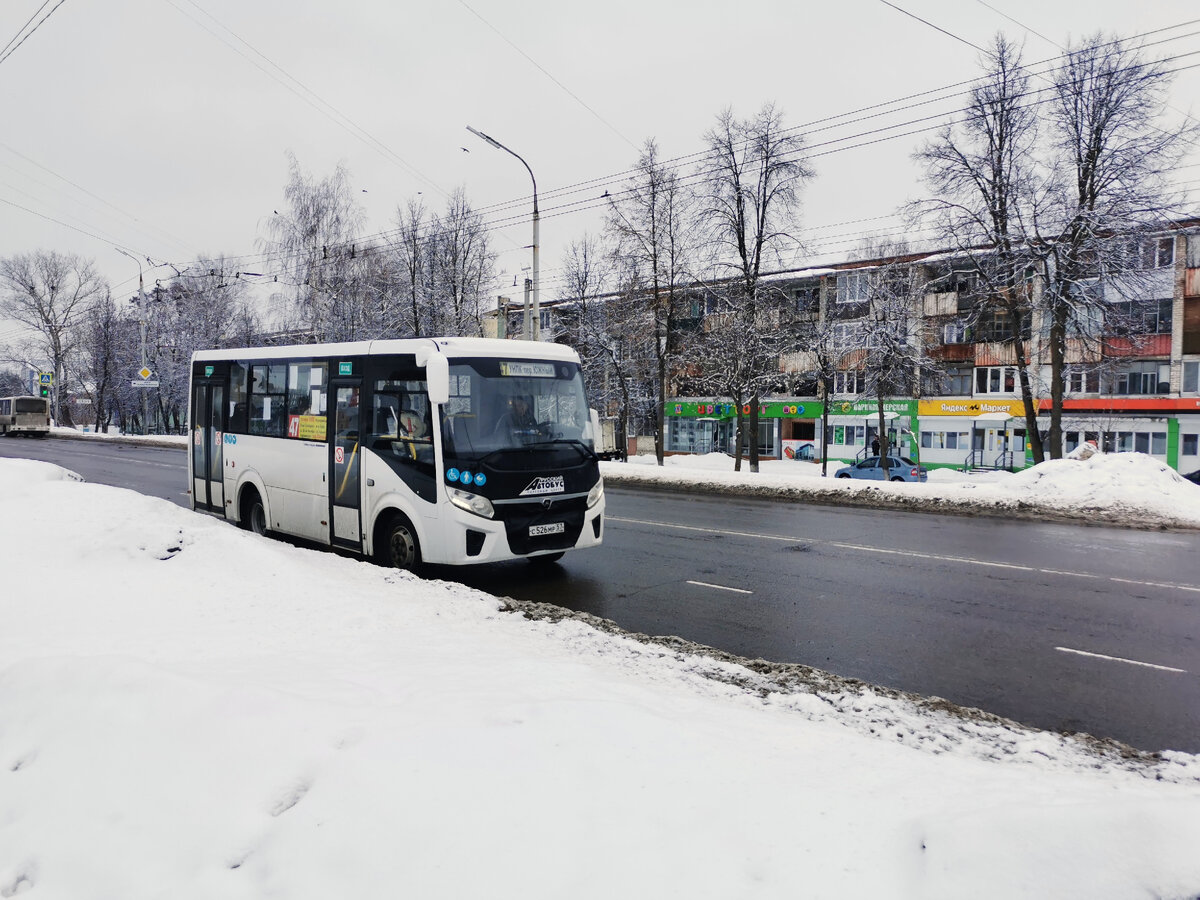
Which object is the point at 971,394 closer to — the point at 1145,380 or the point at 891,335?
the point at 1145,380

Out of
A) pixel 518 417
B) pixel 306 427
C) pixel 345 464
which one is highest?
pixel 518 417

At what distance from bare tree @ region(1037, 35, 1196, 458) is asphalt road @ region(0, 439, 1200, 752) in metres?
11.4

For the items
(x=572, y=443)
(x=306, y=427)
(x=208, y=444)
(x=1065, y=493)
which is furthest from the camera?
(x=1065, y=493)

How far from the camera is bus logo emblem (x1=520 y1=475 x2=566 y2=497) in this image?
27.2 ft

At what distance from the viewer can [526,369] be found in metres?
8.69

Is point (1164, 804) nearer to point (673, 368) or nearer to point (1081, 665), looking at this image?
point (1081, 665)

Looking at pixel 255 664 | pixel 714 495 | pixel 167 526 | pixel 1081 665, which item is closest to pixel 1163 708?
pixel 1081 665

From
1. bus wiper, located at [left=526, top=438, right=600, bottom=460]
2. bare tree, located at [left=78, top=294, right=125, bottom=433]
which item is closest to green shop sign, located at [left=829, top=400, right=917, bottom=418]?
bus wiper, located at [left=526, top=438, right=600, bottom=460]

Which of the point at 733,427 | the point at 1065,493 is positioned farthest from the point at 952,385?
the point at 1065,493

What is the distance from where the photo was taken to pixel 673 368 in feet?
118

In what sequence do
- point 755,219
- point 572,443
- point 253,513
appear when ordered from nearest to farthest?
point 572,443 → point 253,513 → point 755,219

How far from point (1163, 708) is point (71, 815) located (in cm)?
602

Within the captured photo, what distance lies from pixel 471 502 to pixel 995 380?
49.2 metres

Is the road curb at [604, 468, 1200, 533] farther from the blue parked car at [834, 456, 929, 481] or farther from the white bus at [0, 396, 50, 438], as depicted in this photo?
the white bus at [0, 396, 50, 438]
